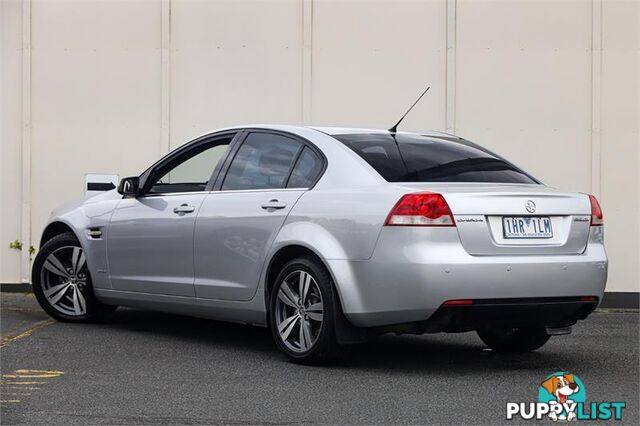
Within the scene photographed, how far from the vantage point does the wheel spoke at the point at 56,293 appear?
31.8ft

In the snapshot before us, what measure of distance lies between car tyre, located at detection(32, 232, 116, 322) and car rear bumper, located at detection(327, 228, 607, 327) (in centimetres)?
321

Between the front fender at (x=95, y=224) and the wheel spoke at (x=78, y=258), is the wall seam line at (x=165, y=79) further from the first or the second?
the wheel spoke at (x=78, y=258)

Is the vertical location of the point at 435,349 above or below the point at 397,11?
below

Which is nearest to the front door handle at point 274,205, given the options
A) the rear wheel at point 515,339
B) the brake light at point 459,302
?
the brake light at point 459,302

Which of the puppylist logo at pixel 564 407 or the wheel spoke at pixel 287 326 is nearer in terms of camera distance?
the puppylist logo at pixel 564 407

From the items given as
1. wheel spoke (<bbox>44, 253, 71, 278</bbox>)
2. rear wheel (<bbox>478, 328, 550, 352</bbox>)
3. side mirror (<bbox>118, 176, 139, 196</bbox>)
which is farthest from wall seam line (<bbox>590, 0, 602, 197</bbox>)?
wheel spoke (<bbox>44, 253, 71, 278</bbox>)

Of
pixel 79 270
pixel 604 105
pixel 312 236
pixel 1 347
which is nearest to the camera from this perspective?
pixel 312 236

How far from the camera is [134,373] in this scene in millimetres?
7020

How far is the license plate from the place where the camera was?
273 inches

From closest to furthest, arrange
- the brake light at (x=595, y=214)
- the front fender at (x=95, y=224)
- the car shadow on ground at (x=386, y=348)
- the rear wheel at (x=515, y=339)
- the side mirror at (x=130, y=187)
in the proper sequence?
the brake light at (x=595, y=214) → the car shadow on ground at (x=386, y=348) → the rear wheel at (x=515, y=339) → the side mirror at (x=130, y=187) → the front fender at (x=95, y=224)

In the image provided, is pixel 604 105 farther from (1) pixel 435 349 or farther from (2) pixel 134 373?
(2) pixel 134 373

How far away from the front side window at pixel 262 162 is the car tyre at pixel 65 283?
1983 mm

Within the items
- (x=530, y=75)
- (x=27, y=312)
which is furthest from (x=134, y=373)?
(x=530, y=75)

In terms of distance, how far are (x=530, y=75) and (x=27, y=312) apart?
601 centimetres
